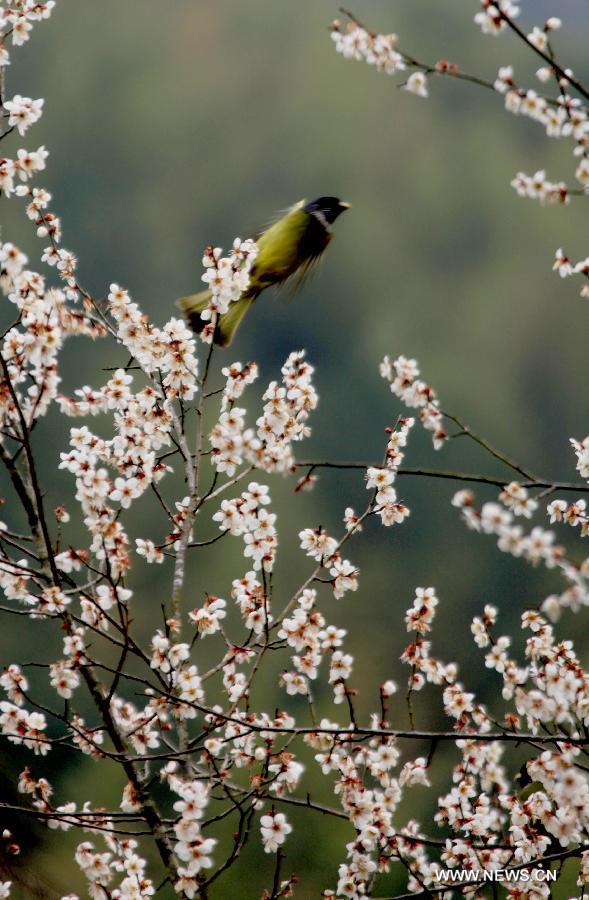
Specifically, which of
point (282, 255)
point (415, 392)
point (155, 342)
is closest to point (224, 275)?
point (155, 342)

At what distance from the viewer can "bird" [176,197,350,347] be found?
2.55 m

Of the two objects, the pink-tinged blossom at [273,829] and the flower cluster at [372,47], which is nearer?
the flower cluster at [372,47]

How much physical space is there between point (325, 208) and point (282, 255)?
49cm

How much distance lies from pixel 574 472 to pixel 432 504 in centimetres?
69

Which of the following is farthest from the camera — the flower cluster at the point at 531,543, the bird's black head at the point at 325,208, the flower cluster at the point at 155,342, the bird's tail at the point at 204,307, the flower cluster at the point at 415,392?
the bird's black head at the point at 325,208

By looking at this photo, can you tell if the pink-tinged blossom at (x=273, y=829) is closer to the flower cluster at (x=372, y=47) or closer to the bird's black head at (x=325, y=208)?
the flower cluster at (x=372, y=47)

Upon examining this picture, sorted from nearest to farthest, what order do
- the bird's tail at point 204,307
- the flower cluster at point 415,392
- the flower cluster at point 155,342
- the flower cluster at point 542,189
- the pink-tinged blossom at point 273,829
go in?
the flower cluster at point 542,189
the flower cluster at point 415,392
the pink-tinged blossom at point 273,829
the flower cluster at point 155,342
the bird's tail at point 204,307

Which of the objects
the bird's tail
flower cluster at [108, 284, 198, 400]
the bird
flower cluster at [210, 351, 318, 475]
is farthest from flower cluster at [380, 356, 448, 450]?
the bird's tail

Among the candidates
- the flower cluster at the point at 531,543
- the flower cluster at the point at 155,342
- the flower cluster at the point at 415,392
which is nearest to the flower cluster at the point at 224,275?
the flower cluster at the point at 155,342

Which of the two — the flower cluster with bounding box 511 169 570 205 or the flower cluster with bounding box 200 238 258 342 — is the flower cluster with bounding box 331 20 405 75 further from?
the flower cluster with bounding box 200 238 258 342

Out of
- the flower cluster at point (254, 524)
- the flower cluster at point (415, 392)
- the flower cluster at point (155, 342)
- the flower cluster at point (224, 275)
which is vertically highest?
the flower cluster at point (224, 275)

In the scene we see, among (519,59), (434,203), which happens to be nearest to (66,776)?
(434,203)

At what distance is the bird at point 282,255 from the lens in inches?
100

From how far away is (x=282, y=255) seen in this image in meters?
2.74
